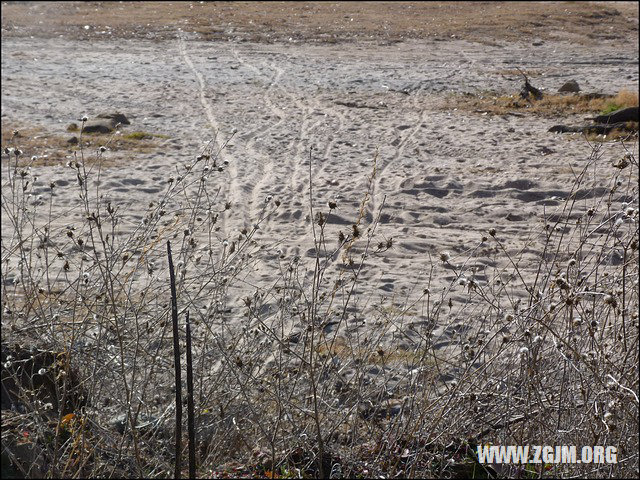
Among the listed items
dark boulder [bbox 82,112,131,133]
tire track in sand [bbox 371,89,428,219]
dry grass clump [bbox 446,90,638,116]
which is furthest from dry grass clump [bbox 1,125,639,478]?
dark boulder [bbox 82,112,131,133]

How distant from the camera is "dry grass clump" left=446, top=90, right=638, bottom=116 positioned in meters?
4.47

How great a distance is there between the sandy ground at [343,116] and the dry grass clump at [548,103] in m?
0.08

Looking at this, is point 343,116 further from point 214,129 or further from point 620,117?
point 620,117

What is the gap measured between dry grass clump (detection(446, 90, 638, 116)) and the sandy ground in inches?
3.3

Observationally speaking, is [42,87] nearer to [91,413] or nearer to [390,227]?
[390,227]

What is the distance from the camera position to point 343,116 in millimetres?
5035

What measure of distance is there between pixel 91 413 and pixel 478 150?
3383mm

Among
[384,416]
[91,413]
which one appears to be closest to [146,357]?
[91,413]

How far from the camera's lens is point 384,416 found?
329cm

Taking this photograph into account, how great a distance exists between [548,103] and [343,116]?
130 centimetres

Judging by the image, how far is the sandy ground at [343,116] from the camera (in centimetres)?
416

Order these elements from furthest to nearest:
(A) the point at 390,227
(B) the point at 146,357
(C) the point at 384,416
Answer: (A) the point at 390,227 → (C) the point at 384,416 → (B) the point at 146,357

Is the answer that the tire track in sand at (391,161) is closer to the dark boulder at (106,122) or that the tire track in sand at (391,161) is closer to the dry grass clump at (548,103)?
the dry grass clump at (548,103)

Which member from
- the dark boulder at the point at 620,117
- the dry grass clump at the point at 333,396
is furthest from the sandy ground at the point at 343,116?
the dry grass clump at the point at 333,396
